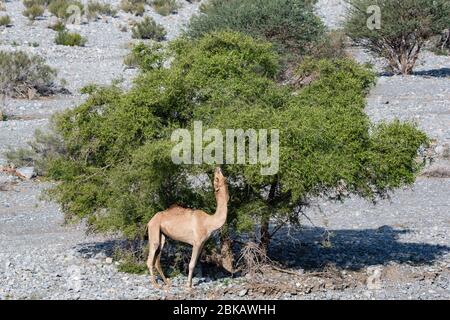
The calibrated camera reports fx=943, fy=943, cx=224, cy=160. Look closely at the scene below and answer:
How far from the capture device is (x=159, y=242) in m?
14.4

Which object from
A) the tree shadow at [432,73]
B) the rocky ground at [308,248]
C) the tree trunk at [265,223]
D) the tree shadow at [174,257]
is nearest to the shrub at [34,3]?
the rocky ground at [308,248]

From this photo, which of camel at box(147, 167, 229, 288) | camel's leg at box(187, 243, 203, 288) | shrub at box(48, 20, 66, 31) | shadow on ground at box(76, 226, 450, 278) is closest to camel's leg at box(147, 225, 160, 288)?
camel at box(147, 167, 229, 288)

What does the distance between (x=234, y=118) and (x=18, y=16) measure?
1228 inches

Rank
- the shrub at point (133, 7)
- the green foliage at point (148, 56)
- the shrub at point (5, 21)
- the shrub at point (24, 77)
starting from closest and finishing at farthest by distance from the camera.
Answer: the green foliage at point (148, 56) < the shrub at point (24, 77) < the shrub at point (5, 21) < the shrub at point (133, 7)

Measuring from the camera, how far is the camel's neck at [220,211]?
45.4 feet

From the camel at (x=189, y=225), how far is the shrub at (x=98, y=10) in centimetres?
3100

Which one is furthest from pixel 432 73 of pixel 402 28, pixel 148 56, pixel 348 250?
pixel 148 56

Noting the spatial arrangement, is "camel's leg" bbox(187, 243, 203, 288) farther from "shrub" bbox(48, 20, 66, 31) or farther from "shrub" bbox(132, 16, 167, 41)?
"shrub" bbox(48, 20, 66, 31)

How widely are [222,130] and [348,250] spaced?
492 cm

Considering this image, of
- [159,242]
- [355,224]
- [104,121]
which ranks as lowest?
[355,224]

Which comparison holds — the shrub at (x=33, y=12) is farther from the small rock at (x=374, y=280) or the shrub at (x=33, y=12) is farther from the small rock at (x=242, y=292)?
the small rock at (x=242, y=292)

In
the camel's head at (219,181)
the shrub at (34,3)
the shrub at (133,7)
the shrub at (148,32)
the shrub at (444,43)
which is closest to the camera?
the camel's head at (219,181)
